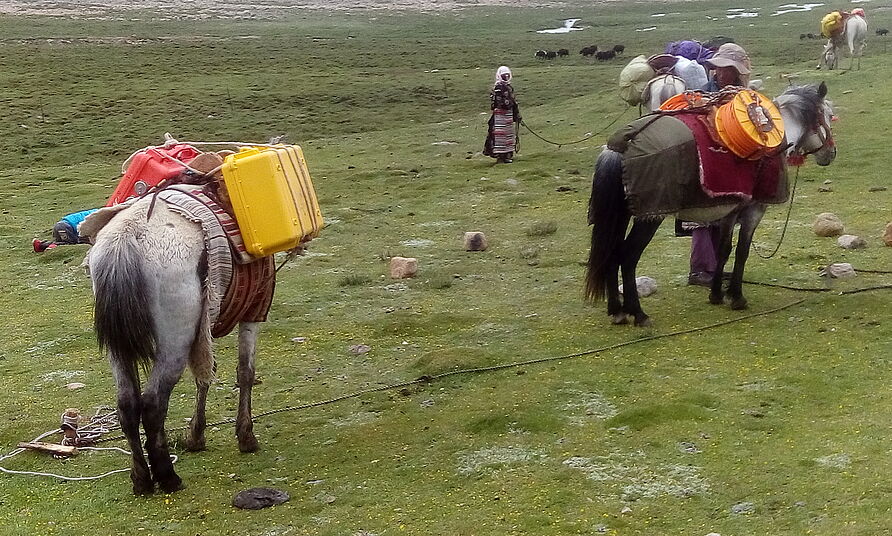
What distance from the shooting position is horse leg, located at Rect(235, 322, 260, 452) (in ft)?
17.6

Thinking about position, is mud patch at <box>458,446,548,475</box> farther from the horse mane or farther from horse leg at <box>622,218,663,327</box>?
the horse mane

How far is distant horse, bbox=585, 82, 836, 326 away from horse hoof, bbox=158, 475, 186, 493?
3527 mm

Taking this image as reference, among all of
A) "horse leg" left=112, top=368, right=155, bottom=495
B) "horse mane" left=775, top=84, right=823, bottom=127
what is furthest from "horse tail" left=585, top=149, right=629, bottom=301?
"horse leg" left=112, top=368, right=155, bottom=495

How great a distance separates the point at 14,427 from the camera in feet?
19.5

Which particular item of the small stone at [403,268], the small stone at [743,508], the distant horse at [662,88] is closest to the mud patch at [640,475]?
the small stone at [743,508]

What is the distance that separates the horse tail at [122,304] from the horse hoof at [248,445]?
1.01 m

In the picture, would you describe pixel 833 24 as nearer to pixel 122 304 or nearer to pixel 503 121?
pixel 503 121

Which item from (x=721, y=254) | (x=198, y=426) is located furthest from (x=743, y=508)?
(x=721, y=254)

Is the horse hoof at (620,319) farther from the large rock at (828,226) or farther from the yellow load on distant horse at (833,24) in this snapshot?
the yellow load on distant horse at (833,24)

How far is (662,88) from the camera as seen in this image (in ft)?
32.8

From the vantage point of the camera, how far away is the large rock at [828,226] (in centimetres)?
945

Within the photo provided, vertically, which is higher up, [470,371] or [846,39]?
[846,39]

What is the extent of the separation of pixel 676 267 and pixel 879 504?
5.02m

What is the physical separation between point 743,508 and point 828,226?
603 centimetres
